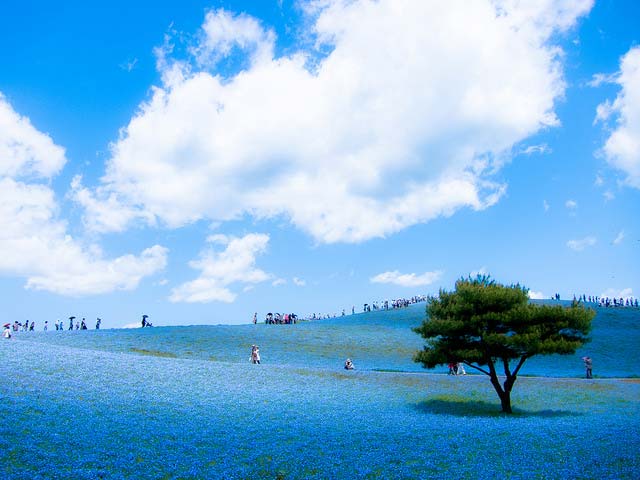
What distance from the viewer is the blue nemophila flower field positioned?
13.4 m

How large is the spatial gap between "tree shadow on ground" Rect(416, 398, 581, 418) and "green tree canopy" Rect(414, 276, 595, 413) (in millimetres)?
1016

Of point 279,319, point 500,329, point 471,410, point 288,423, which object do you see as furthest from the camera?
point 279,319

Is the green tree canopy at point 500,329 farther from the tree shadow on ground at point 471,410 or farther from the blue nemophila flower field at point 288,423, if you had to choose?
the blue nemophila flower field at point 288,423

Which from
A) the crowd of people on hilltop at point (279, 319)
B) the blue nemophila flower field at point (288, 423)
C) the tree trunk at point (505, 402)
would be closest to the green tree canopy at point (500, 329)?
the tree trunk at point (505, 402)

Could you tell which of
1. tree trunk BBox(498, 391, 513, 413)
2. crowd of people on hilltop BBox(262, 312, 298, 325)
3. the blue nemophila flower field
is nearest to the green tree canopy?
tree trunk BBox(498, 391, 513, 413)

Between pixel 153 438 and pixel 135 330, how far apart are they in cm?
4553

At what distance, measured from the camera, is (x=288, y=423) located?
1948 centimetres

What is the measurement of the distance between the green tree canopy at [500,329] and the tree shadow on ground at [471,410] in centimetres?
102

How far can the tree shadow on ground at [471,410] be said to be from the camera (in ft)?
A: 82.6

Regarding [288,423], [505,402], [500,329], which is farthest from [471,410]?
[288,423]

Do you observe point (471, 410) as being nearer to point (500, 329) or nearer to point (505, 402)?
point (505, 402)

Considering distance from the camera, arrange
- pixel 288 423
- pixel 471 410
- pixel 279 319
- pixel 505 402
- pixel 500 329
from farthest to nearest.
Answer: pixel 279 319, pixel 500 329, pixel 505 402, pixel 471 410, pixel 288 423

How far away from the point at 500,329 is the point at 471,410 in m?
5.13

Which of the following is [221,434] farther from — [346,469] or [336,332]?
[336,332]
